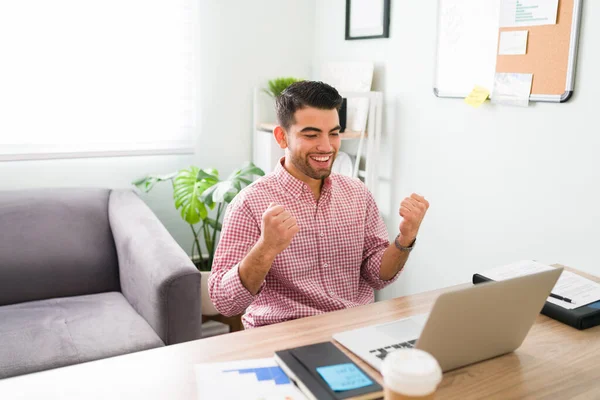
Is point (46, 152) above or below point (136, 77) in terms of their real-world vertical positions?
below

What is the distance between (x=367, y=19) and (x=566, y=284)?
5.43ft

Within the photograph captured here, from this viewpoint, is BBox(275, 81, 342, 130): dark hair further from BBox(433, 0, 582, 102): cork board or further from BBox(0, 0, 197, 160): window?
BBox(0, 0, 197, 160): window

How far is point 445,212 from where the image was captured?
2326 mm

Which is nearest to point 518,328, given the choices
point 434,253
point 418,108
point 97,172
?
point 434,253

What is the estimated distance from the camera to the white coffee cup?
71cm

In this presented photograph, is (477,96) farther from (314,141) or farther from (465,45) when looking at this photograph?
(314,141)

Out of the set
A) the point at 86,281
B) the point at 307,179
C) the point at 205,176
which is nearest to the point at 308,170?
the point at 307,179

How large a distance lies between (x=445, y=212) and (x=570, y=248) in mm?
575

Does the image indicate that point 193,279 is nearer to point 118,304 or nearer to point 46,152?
point 118,304

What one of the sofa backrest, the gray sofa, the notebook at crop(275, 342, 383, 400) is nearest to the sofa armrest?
the gray sofa

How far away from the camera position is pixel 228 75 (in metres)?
2.96

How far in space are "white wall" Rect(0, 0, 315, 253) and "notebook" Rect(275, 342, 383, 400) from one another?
1954 millimetres

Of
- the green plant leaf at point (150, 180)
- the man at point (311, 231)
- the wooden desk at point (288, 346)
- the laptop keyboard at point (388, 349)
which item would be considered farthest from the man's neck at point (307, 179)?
the green plant leaf at point (150, 180)

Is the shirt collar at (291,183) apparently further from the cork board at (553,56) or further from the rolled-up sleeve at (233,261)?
the cork board at (553,56)
